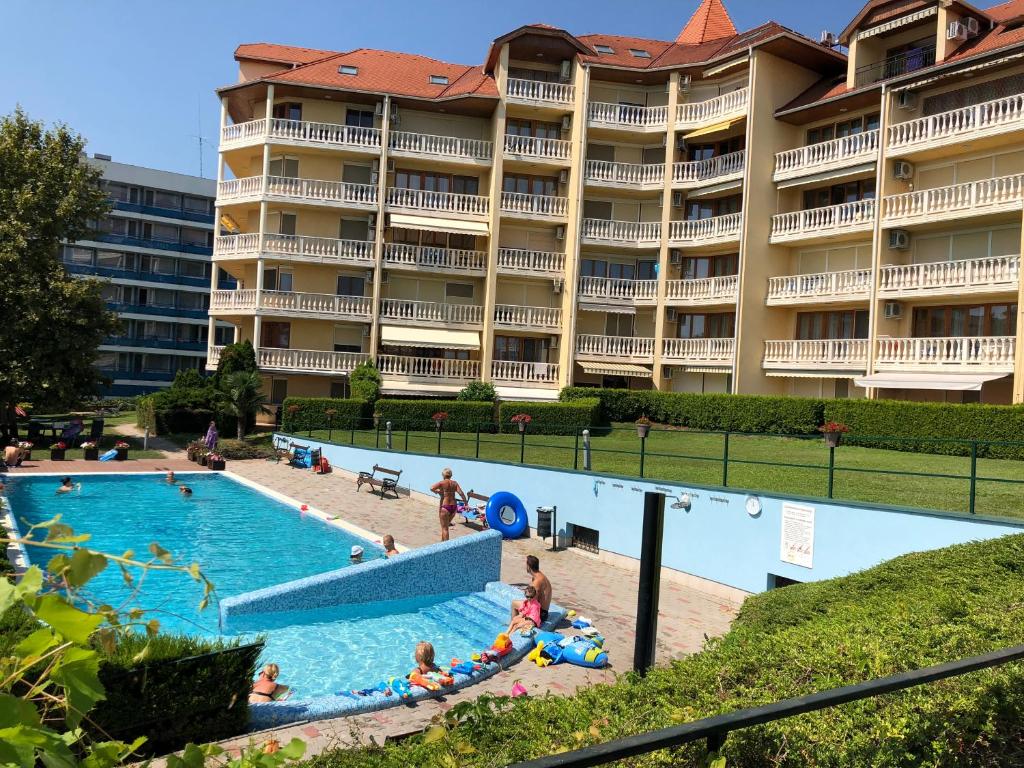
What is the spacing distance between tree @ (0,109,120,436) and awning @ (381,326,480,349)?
39.5 feet

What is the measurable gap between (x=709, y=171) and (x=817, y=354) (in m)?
10.5

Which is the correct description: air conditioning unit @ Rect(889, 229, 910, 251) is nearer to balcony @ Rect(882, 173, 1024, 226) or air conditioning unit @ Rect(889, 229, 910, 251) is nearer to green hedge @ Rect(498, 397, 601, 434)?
balcony @ Rect(882, 173, 1024, 226)

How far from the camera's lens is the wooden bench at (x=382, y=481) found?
950 inches

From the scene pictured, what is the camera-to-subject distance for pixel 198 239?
71.2 m

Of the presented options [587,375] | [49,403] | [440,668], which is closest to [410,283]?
[587,375]

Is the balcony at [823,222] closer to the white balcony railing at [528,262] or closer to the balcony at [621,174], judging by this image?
the balcony at [621,174]

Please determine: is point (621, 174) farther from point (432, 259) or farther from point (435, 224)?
point (432, 259)

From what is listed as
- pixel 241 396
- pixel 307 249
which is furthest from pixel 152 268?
pixel 241 396

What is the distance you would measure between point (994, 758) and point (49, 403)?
116ft

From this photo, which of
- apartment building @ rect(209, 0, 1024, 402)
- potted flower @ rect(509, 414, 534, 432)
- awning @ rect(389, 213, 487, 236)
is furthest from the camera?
awning @ rect(389, 213, 487, 236)

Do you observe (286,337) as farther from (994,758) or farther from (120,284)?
(994,758)

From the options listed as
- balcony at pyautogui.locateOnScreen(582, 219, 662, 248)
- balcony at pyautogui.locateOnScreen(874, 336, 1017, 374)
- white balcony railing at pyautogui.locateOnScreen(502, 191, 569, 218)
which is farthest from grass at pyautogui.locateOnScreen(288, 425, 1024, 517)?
white balcony railing at pyautogui.locateOnScreen(502, 191, 569, 218)

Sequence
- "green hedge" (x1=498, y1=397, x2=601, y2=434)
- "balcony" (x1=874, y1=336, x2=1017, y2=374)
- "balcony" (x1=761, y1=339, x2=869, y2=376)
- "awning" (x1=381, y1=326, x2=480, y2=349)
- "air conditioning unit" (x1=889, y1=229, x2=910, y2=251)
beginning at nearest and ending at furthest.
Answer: "balcony" (x1=874, y1=336, x2=1017, y2=374) < "air conditioning unit" (x1=889, y1=229, x2=910, y2=251) < "balcony" (x1=761, y1=339, x2=869, y2=376) < "green hedge" (x1=498, y1=397, x2=601, y2=434) < "awning" (x1=381, y1=326, x2=480, y2=349)

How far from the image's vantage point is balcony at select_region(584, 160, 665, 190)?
3856cm
